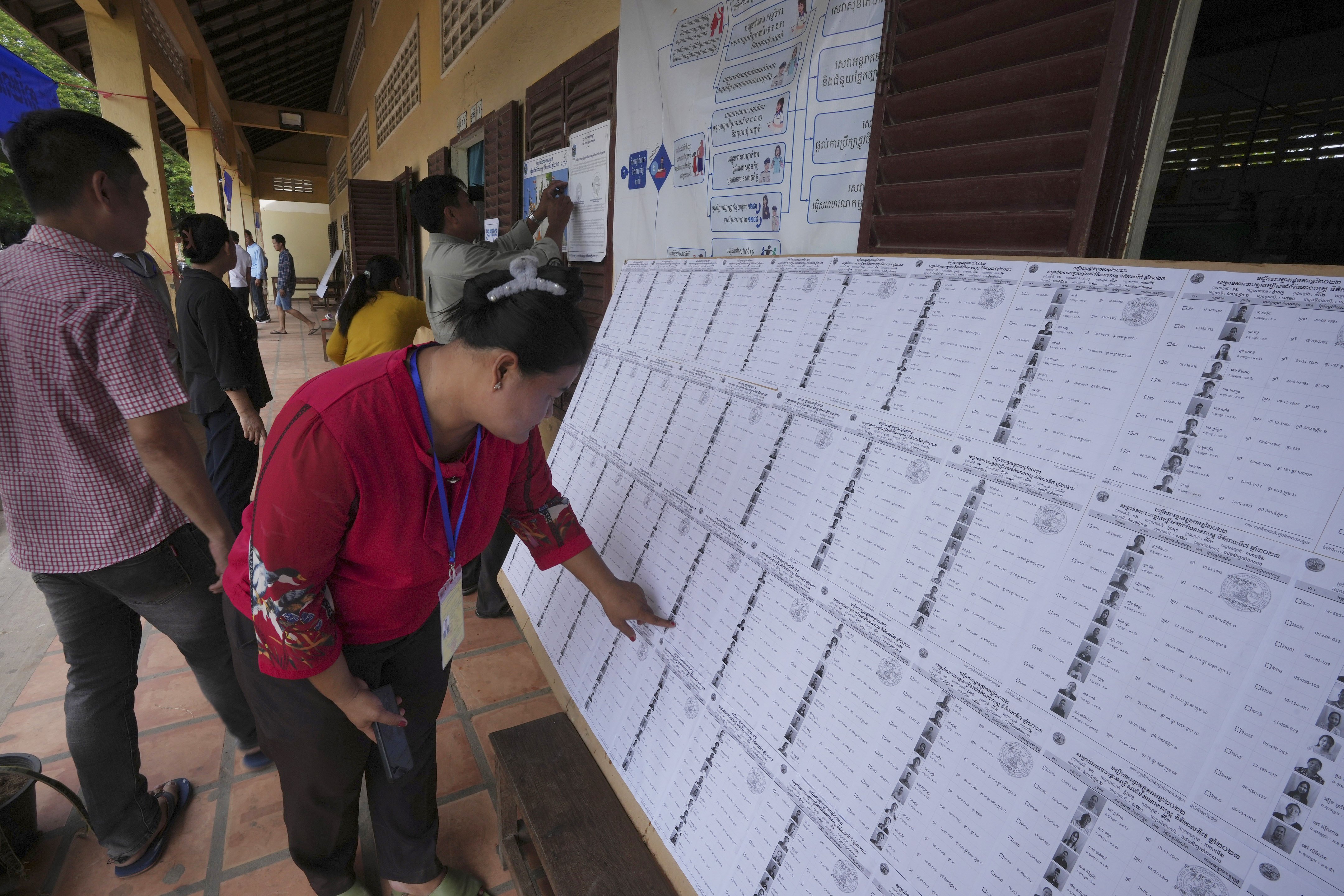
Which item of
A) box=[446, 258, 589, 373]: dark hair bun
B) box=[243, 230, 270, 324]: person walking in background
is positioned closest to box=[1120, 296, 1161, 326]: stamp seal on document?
box=[446, 258, 589, 373]: dark hair bun

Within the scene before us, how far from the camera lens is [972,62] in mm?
1132

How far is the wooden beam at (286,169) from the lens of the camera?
69.4ft

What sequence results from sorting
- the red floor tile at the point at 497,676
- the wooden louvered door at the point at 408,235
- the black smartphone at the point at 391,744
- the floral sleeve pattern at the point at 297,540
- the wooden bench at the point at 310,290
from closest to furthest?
the floral sleeve pattern at the point at 297,540
the black smartphone at the point at 391,744
the red floor tile at the point at 497,676
the wooden louvered door at the point at 408,235
the wooden bench at the point at 310,290

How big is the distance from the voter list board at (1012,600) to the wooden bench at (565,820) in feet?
0.33

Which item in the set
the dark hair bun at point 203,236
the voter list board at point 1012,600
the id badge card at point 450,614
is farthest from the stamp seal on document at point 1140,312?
the dark hair bun at point 203,236

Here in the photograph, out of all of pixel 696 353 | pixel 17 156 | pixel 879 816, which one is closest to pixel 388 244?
pixel 17 156

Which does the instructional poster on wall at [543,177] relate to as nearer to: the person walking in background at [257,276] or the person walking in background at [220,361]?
the person walking in background at [220,361]

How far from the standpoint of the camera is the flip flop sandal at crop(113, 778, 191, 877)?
5.16 ft

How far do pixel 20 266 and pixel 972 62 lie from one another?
6.37 feet

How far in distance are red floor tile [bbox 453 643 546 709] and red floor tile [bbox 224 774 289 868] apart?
1.99ft

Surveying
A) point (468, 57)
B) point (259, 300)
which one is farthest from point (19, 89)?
point (259, 300)

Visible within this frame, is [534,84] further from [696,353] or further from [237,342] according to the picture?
[696,353]

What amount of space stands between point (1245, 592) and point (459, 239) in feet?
8.90

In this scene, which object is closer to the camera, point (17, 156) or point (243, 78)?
point (17, 156)
